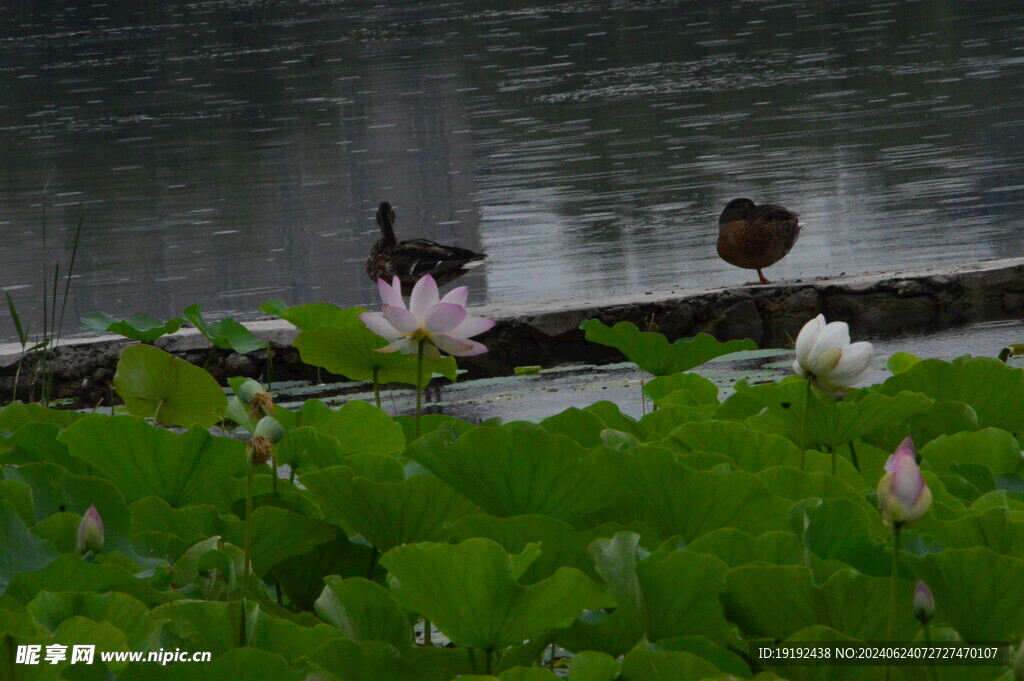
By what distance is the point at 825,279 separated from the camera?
5637 mm

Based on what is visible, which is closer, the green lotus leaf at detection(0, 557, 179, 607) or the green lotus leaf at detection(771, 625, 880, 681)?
the green lotus leaf at detection(771, 625, 880, 681)

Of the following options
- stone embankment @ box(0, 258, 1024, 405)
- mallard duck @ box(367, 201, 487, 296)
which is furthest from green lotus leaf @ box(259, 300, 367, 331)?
mallard duck @ box(367, 201, 487, 296)

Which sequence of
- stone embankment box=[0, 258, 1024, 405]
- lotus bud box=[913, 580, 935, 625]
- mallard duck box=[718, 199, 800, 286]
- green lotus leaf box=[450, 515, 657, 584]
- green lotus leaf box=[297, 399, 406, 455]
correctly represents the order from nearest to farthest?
1. lotus bud box=[913, 580, 935, 625]
2. green lotus leaf box=[450, 515, 657, 584]
3. green lotus leaf box=[297, 399, 406, 455]
4. stone embankment box=[0, 258, 1024, 405]
5. mallard duck box=[718, 199, 800, 286]

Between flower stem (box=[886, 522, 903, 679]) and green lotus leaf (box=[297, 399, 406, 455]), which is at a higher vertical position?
flower stem (box=[886, 522, 903, 679])

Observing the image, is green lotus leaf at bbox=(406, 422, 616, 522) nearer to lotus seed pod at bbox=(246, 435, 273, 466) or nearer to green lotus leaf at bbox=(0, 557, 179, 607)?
lotus seed pod at bbox=(246, 435, 273, 466)

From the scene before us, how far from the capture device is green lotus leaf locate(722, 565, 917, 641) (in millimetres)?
1265

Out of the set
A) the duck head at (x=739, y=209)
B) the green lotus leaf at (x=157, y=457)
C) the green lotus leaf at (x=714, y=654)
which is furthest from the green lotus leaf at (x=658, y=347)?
the duck head at (x=739, y=209)

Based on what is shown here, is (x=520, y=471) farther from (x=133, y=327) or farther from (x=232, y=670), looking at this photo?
(x=133, y=327)

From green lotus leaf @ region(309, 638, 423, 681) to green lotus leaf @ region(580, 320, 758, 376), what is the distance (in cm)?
125

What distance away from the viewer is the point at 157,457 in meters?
1.81

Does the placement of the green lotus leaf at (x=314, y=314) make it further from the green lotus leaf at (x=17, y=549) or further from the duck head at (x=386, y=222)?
the duck head at (x=386, y=222)

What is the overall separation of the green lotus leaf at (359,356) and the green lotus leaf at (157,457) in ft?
2.08

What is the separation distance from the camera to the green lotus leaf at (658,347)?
98.1 inches

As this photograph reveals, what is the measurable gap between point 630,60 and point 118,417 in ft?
62.7
